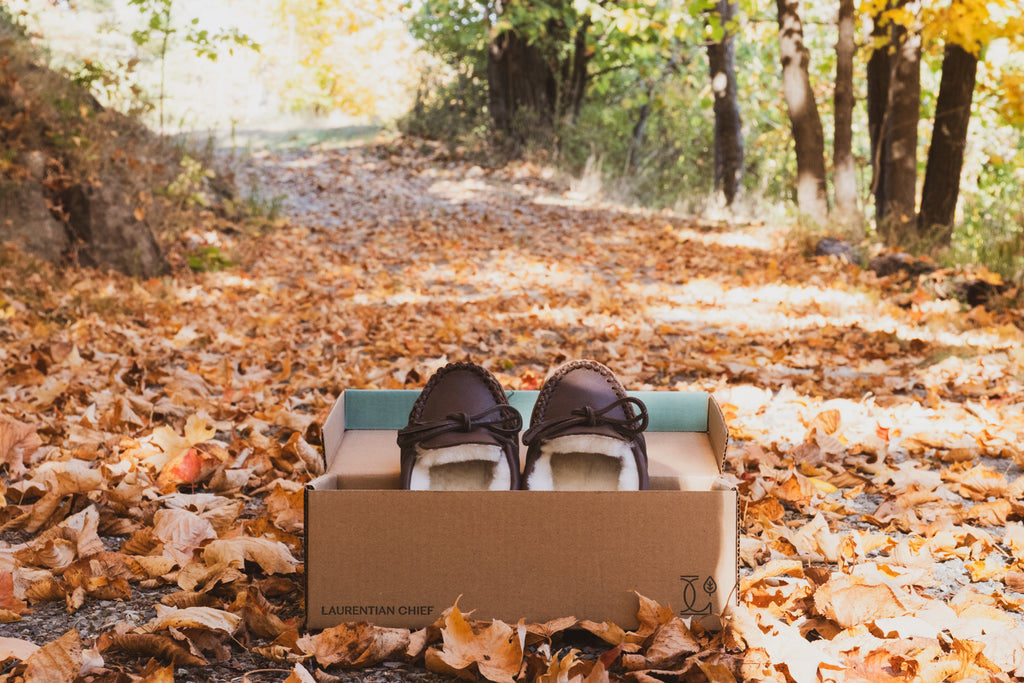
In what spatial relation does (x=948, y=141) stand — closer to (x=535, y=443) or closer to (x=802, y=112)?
(x=802, y=112)

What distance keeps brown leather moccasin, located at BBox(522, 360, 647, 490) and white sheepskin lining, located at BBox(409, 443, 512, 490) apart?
0.21ft

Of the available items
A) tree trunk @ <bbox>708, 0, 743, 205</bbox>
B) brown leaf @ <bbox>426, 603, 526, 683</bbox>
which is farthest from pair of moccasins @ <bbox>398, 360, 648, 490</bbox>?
tree trunk @ <bbox>708, 0, 743, 205</bbox>

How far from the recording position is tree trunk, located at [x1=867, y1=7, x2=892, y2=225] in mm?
8570

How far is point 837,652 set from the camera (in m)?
1.48

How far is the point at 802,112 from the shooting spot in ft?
30.7

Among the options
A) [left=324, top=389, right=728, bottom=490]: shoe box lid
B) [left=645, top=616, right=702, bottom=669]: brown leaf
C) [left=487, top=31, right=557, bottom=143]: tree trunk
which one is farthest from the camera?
[left=487, top=31, right=557, bottom=143]: tree trunk

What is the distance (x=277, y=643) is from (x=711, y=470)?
40.9 inches

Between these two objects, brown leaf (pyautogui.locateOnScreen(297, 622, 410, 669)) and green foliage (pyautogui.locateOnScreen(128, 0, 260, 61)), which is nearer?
brown leaf (pyautogui.locateOnScreen(297, 622, 410, 669))

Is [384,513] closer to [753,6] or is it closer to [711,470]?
[711,470]

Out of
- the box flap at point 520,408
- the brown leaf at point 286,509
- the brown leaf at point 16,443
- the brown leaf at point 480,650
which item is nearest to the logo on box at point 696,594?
the brown leaf at point 480,650

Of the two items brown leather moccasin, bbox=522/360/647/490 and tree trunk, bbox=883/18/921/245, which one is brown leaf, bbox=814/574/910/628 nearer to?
brown leather moccasin, bbox=522/360/647/490

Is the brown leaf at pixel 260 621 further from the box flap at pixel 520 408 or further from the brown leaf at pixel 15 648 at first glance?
the box flap at pixel 520 408

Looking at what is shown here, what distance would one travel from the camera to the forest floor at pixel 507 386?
1.48 meters

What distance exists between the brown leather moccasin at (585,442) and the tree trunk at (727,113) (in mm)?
11707
